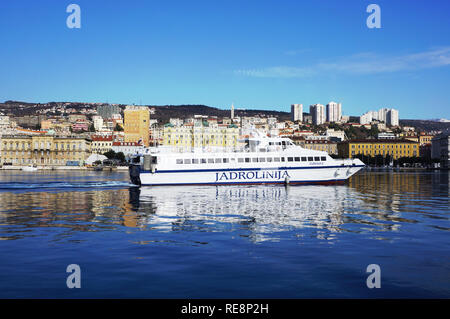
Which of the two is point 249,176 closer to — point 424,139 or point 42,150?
point 42,150

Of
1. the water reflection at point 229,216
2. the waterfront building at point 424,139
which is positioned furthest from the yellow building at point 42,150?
the waterfront building at point 424,139

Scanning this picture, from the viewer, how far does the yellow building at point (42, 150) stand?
14788cm

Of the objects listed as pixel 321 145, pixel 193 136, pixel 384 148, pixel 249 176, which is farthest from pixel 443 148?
pixel 249 176

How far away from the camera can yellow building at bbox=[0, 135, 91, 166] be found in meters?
148

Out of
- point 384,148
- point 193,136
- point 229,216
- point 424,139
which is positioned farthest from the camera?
point 424,139

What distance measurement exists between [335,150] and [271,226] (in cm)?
16864

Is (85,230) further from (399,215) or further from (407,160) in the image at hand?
(407,160)

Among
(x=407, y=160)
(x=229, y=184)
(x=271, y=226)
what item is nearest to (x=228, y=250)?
(x=271, y=226)

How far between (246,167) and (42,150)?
118893mm

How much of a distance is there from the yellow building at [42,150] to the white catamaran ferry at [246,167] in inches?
4321

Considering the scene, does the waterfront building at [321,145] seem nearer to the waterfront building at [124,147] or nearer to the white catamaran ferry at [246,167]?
the waterfront building at [124,147]

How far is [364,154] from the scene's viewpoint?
164 meters

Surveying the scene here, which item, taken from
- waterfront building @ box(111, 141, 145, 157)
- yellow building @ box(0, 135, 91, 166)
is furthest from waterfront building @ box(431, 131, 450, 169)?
yellow building @ box(0, 135, 91, 166)

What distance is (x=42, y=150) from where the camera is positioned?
148 meters
